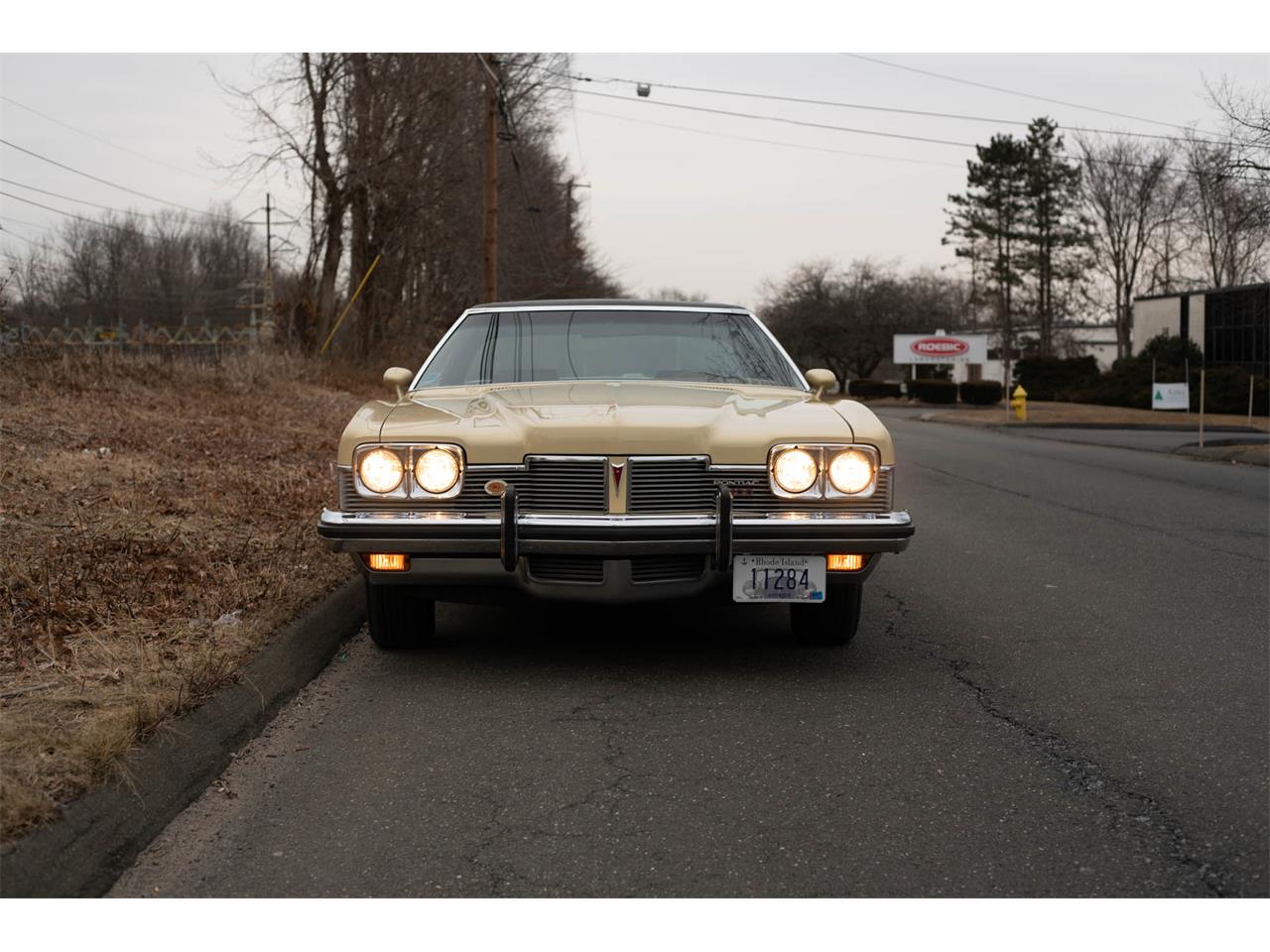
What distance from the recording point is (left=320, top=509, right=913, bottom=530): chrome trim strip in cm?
487

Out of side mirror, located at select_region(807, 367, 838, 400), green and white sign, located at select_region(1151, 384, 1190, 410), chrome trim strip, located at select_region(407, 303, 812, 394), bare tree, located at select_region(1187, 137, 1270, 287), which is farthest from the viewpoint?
green and white sign, located at select_region(1151, 384, 1190, 410)

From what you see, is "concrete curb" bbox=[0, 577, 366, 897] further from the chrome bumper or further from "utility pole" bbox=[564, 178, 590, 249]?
"utility pole" bbox=[564, 178, 590, 249]

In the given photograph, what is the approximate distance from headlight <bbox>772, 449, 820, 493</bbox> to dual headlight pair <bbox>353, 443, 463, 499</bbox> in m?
1.24

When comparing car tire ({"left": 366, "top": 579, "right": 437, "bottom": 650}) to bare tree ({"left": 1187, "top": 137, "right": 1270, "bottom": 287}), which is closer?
car tire ({"left": 366, "top": 579, "right": 437, "bottom": 650})

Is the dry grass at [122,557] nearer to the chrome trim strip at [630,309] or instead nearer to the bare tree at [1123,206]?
the chrome trim strip at [630,309]

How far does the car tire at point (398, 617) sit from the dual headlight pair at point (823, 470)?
1589 mm

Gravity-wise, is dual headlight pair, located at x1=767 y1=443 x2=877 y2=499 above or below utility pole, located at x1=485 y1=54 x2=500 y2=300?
below

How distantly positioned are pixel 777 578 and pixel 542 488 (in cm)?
98

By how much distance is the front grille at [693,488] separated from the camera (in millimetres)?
4934

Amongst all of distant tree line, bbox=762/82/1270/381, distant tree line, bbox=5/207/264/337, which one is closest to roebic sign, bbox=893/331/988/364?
distant tree line, bbox=762/82/1270/381

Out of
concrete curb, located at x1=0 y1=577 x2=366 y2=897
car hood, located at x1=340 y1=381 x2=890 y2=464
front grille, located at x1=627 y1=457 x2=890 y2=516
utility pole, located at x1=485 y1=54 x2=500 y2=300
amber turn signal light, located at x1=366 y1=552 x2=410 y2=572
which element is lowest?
concrete curb, located at x1=0 y1=577 x2=366 y2=897

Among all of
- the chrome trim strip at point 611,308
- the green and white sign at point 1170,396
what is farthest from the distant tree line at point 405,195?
the green and white sign at point 1170,396

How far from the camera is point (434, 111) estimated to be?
27.5 meters

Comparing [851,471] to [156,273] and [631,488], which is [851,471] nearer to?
[631,488]
